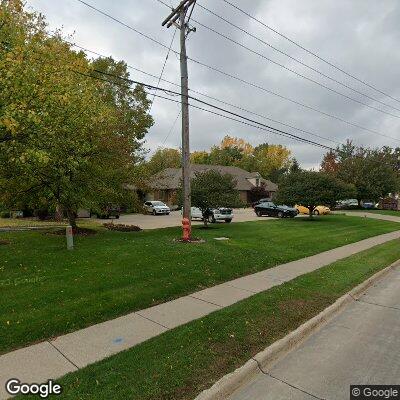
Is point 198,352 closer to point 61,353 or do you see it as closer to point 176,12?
point 61,353

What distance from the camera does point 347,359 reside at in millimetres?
5145

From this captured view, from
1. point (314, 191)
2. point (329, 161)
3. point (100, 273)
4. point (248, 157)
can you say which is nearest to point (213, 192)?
point (314, 191)

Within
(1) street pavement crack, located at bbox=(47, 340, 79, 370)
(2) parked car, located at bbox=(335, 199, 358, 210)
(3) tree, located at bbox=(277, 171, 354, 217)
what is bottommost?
(1) street pavement crack, located at bbox=(47, 340, 79, 370)

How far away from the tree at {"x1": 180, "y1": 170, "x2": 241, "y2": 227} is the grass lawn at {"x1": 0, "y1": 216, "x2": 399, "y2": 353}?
4.53 metres

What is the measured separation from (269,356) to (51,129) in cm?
849

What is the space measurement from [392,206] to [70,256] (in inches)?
2051

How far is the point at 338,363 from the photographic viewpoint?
197 inches

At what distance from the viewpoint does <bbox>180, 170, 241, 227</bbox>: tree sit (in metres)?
19.8

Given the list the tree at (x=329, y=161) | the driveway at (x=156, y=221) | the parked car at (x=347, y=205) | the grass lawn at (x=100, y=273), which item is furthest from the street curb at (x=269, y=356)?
the tree at (x=329, y=161)

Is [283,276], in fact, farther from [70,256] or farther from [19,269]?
[19,269]

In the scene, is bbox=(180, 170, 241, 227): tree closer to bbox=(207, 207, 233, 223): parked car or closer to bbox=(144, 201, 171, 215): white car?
bbox=(207, 207, 233, 223): parked car

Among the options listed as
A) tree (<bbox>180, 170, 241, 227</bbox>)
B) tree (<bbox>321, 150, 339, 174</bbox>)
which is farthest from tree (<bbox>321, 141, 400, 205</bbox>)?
tree (<bbox>180, 170, 241, 227</bbox>)

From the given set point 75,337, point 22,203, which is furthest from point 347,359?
point 22,203

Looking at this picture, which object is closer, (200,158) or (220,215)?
(220,215)
